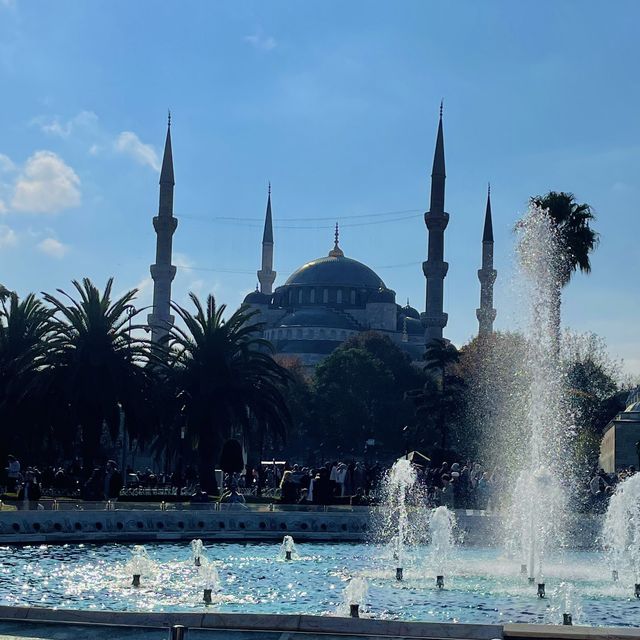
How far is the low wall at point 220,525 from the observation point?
61.0 feet

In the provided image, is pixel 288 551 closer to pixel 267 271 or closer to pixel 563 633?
pixel 563 633

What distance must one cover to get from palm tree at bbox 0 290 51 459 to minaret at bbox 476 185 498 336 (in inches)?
1866

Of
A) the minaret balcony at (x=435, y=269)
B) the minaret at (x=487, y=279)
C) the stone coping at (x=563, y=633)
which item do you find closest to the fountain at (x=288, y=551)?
the stone coping at (x=563, y=633)

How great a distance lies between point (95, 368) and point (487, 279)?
51430 mm

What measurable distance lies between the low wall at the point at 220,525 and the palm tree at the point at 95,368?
26.2 feet

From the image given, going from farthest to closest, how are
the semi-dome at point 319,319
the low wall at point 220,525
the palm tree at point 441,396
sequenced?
1. the semi-dome at point 319,319
2. the palm tree at point 441,396
3. the low wall at point 220,525

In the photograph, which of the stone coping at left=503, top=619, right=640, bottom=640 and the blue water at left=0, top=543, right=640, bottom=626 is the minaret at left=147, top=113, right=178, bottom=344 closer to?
the blue water at left=0, top=543, right=640, bottom=626

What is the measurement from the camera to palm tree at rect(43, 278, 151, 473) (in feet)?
90.2

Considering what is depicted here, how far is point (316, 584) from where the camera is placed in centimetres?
1366

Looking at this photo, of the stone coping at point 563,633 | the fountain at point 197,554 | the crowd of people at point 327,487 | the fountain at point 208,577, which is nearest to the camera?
the stone coping at point 563,633

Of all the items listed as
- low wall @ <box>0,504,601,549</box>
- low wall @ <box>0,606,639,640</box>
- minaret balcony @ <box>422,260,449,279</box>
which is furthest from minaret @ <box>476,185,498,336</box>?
low wall @ <box>0,606,639,640</box>

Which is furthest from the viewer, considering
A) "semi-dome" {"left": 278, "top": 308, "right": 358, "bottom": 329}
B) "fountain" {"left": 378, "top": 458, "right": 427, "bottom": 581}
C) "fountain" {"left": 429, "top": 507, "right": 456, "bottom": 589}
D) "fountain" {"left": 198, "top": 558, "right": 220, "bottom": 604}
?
"semi-dome" {"left": 278, "top": 308, "right": 358, "bottom": 329}

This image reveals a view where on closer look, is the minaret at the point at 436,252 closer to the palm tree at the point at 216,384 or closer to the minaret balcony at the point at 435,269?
the minaret balcony at the point at 435,269

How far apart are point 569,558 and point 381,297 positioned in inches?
3369
